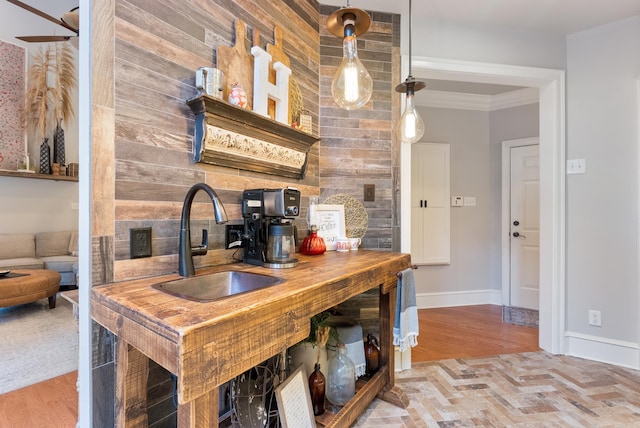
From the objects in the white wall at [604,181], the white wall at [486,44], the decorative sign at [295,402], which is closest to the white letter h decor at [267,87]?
the white wall at [486,44]

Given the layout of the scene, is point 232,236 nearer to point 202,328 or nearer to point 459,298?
point 202,328

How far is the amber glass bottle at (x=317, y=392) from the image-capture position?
1.55 metres

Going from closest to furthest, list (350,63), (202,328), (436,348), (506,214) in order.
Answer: (202,328) < (350,63) < (436,348) < (506,214)

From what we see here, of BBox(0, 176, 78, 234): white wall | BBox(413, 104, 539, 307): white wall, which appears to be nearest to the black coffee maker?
BBox(413, 104, 539, 307): white wall

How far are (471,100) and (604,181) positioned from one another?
1.84 m

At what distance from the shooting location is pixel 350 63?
1.38m

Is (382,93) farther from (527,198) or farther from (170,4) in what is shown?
(527,198)

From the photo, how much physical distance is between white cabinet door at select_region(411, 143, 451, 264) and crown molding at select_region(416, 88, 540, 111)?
53cm

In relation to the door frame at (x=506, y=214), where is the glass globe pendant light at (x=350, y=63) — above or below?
above

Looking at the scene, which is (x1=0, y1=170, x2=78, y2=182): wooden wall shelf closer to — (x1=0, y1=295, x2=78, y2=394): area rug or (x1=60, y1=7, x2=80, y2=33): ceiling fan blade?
(x1=0, y1=295, x2=78, y2=394): area rug

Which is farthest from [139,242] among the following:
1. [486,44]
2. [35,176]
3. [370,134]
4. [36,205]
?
[36,205]

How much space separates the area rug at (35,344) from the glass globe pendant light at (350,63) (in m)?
2.62

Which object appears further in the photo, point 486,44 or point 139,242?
point 486,44

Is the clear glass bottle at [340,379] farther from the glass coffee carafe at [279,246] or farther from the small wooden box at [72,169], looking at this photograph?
the small wooden box at [72,169]
